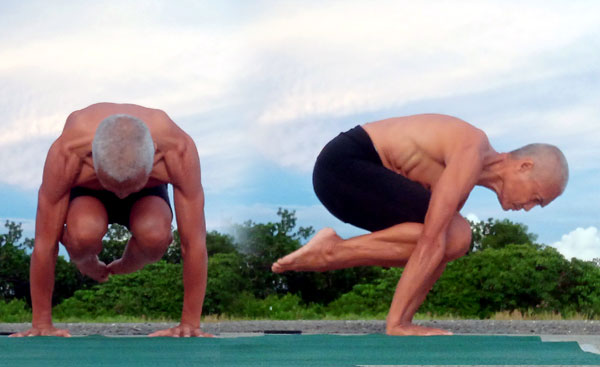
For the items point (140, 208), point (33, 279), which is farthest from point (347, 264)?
point (33, 279)

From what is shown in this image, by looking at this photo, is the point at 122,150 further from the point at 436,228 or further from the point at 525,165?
the point at 525,165

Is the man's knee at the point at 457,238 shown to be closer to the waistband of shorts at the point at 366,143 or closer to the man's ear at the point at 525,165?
the man's ear at the point at 525,165

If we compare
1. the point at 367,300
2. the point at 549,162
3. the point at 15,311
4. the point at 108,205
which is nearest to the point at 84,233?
the point at 108,205

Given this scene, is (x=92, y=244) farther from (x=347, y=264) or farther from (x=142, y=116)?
(x=347, y=264)

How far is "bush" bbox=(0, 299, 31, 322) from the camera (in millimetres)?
8130

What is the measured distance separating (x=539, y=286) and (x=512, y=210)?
4177 millimetres

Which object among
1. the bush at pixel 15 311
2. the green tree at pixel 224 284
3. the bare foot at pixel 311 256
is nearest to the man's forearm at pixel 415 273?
the bare foot at pixel 311 256

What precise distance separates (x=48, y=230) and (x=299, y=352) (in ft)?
6.39

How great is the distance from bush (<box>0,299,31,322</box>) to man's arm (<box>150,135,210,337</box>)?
448 cm

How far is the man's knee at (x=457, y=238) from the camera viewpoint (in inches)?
160

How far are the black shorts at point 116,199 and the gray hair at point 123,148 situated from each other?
2.13 feet

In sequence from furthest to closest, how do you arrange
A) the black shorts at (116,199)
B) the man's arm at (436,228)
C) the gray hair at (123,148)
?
the black shorts at (116,199) → the man's arm at (436,228) → the gray hair at (123,148)

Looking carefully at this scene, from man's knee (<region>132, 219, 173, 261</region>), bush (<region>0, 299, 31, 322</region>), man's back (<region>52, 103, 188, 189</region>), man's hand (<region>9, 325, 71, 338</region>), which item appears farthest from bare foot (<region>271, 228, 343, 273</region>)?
bush (<region>0, 299, 31, 322</region>)

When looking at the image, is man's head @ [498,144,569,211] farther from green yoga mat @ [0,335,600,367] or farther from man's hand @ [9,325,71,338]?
man's hand @ [9,325,71,338]
